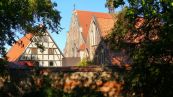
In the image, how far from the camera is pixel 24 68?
68.1 feet

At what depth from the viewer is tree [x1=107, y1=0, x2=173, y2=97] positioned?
52.0 feet

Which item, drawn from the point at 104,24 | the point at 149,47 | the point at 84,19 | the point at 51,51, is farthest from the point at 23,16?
the point at 84,19

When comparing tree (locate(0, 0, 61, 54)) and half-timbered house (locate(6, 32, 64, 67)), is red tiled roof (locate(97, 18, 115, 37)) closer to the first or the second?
half-timbered house (locate(6, 32, 64, 67))

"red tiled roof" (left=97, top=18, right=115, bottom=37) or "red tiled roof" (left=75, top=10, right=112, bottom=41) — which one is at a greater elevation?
"red tiled roof" (left=75, top=10, right=112, bottom=41)

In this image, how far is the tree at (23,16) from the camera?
17744 millimetres

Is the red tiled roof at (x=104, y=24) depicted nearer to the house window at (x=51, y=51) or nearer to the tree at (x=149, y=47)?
the house window at (x=51, y=51)

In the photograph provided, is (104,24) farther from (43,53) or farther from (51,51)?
(43,53)

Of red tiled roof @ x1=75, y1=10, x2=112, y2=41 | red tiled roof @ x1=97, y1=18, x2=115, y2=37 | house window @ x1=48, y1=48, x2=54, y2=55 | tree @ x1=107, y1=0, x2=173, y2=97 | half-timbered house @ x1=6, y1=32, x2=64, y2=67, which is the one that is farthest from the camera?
red tiled roof @ x1=75, y1=10, x2=112, y2=41

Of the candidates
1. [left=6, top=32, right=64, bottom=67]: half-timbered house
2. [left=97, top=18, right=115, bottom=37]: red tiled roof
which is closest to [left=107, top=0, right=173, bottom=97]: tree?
[left=97, top=18, right=115, bottom=37]: red tiled roof

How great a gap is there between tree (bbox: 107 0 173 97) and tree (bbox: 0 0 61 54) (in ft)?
15.8

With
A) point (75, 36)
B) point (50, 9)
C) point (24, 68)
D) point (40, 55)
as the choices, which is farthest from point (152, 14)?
point (75, 36)

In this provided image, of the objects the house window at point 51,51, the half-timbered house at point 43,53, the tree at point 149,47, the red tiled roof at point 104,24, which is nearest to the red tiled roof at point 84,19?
the half-timbered house at point 43,53

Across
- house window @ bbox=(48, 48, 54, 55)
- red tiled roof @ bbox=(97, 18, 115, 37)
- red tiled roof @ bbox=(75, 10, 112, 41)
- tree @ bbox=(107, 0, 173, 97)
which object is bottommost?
tree @ bbox=(107, 0, 173, 97)

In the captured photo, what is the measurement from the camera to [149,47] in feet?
57.6
